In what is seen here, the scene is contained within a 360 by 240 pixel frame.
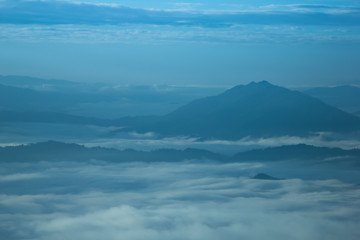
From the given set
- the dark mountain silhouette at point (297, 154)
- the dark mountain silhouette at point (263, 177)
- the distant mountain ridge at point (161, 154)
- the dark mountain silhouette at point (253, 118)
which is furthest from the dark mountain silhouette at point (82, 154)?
the dark mountain silhouette at point (253, 118)

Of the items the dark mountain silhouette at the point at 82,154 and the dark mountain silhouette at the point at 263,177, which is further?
the dark mountain silhouette at the point at 82,154

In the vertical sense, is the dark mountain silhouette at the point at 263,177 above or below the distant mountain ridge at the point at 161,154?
below

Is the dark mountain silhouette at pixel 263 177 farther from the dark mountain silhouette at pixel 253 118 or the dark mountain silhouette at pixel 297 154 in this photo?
the dark mountain silhouette at pixel 253 118

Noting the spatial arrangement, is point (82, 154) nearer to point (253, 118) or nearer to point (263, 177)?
point (263, 177)

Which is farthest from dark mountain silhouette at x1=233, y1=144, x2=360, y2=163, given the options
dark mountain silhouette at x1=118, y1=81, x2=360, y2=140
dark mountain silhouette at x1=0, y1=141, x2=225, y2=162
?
dark mountain silhouette at x1=118, y1=81, x2=360, y2=140

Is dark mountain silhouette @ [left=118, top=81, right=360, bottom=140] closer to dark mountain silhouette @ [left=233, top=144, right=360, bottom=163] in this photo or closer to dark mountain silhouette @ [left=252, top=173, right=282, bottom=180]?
dark mountain silhouette @ [left=233, top=144, right=360, bottom=163]

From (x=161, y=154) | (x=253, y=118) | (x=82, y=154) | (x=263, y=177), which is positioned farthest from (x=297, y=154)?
(x=82, y=154)
